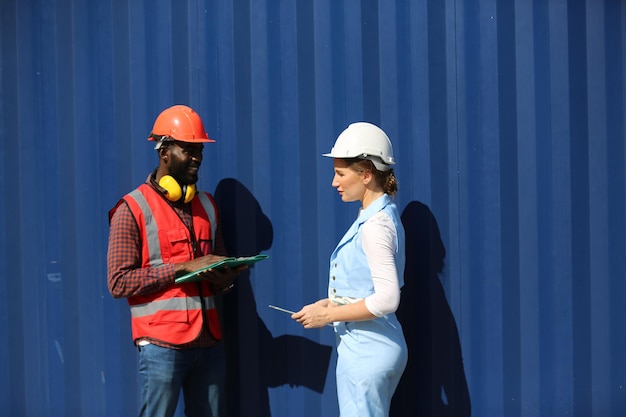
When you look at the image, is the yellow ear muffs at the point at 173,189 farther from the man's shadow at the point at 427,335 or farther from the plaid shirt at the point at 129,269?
the man's shadow at the point at 427,335

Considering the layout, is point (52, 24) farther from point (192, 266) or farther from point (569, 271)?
point (569, 271)

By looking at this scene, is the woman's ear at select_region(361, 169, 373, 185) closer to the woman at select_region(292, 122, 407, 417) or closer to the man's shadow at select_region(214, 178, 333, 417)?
the woman at select_region(292, 122, 407, 417)

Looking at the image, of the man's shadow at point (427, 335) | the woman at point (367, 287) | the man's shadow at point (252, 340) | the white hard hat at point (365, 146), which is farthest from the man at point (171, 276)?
→ the man's shadow at point (427, 335)

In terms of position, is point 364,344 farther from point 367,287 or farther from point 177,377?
point 177,377

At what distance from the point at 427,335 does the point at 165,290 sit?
1.54 metres

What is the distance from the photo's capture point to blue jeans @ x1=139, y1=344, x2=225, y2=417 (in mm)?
3428

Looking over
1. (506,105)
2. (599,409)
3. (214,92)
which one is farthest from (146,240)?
(599,409)

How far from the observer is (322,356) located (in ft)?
13.5

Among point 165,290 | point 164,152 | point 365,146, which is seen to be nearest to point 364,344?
point 365,146

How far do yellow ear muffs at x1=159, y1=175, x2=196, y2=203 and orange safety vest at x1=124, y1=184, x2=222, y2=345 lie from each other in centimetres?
6

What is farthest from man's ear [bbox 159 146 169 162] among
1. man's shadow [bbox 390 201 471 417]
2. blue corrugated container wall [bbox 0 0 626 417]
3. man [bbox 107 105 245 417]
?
man's shadow [bbox 390 201 471 417]

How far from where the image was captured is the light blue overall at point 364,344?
3148 mm

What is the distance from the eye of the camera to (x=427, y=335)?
409 centimetres

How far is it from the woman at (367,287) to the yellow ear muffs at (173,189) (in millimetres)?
776
